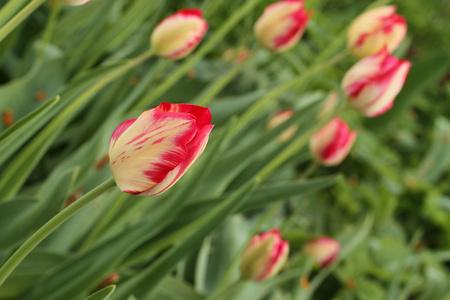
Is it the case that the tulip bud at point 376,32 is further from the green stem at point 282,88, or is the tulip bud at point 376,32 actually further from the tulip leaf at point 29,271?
the tulip leaf at point 29,271

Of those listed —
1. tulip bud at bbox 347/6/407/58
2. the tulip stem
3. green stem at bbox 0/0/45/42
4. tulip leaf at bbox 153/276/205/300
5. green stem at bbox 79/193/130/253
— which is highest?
green stem at bbox 0/0/45/42

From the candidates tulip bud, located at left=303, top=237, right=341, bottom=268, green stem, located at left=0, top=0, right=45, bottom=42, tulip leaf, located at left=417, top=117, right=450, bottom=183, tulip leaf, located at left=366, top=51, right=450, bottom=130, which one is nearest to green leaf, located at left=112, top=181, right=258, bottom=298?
green stem, located at left=0, top=0, right=45, bottom=42

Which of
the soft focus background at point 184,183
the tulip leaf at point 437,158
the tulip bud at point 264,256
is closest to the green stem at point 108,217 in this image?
the soft focus background at point 184,183

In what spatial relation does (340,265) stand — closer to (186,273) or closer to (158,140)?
(186,273)

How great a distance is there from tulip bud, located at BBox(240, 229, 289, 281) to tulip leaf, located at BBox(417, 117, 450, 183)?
100cm

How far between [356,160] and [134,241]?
3.03ft

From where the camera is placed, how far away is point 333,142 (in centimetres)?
60

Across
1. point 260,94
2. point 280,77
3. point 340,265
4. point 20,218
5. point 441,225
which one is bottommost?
point 441,225

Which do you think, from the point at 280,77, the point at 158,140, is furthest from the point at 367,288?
the point at 158,140

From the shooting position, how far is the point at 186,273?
2.24 ft

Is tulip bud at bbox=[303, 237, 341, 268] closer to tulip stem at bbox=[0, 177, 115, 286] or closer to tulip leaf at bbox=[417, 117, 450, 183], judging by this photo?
tulip stem at bbox=[0, 177, 115, 286]

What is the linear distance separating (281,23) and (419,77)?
0.57m

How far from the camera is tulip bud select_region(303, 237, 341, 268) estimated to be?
719 millimetres

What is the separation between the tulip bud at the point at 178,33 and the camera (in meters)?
0.46
